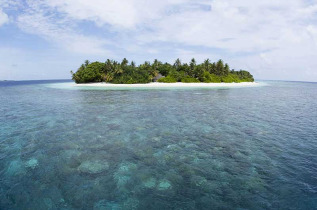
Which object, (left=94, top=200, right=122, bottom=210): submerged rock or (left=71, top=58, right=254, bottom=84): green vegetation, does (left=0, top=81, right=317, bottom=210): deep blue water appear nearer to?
(left=94, top=200, right=122, bottom=210): submerged rock

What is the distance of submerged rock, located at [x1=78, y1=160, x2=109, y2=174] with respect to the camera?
833cm

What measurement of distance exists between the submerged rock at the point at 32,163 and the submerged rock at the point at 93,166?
2.20 metres

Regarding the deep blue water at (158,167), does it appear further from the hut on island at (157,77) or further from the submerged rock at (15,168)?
the hut on island at (157,77)

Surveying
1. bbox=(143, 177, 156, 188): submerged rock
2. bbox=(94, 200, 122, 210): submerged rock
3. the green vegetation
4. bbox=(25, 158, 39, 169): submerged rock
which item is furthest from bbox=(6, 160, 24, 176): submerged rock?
the green vegetation

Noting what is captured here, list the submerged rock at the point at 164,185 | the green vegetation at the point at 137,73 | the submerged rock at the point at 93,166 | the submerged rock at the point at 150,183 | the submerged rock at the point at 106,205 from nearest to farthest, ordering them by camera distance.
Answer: the submerged rock at the point at 106,205, the submerged rock at the point at 164,185, the submerged rock at the point at 150,183, the submerged rock at the point at 93,166, the green vegetation at the point at 137,73

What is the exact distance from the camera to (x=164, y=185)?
720cm

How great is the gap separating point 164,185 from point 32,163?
21.8 feet

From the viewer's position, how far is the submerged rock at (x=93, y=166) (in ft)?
27.3

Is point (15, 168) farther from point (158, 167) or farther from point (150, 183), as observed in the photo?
point (158, 167)

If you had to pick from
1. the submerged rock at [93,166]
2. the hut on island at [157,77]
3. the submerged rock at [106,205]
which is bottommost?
the submerged rock at [106,205]

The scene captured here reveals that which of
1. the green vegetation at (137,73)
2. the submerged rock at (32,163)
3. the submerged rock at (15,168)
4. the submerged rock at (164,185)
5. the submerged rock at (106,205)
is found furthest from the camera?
the green vegetation at (137,73)

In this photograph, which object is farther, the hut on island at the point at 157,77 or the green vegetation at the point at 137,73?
the hut on island at the point at 157,77

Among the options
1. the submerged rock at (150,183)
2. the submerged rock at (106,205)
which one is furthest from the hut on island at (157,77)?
the submerged rock at (106,205)

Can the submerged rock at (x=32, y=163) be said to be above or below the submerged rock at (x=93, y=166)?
below
